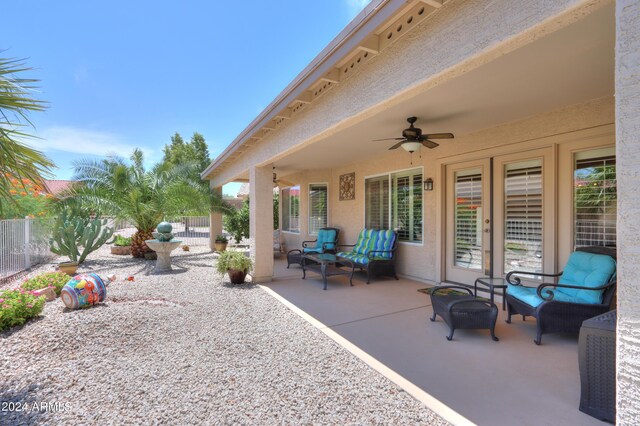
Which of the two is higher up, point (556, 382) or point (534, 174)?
point (534, 174)

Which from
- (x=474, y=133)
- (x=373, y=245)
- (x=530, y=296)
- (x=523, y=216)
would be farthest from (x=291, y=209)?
(x=530, y=296)

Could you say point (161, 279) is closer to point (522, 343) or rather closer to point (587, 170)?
point (522, 343)

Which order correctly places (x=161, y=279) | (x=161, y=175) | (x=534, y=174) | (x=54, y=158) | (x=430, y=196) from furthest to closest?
(x=161, y=175)
(x=161, y=279)
(x=430, y=196)
(x=534, y=174)
(x=54, y=158)

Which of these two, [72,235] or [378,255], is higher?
[72,235]

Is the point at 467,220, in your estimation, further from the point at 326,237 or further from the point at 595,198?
→ the point at 326,237

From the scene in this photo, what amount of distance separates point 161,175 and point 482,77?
11.0 metres

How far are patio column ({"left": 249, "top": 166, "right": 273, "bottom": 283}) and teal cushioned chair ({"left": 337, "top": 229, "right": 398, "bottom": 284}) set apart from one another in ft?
6.63

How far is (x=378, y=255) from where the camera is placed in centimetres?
753

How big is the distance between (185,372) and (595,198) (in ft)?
18.9

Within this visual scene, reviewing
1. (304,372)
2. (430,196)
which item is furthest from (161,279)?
(430,196)

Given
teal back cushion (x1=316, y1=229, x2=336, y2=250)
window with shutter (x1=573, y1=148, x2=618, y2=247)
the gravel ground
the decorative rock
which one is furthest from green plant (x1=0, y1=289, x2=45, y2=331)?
window with shutter (x1=573, y1=148, x2=618, y2=247)

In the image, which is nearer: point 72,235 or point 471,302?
point 471,302

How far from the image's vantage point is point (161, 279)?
7.60m

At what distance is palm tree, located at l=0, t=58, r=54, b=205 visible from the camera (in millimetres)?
2674
